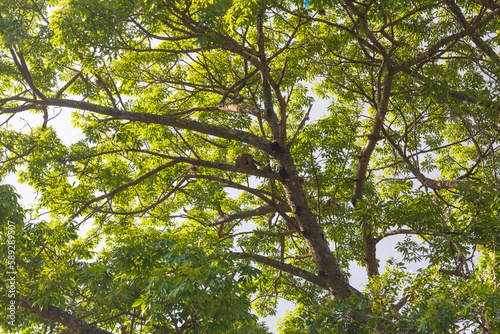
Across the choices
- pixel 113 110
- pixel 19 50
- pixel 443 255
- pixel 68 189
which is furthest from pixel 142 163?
pixel 443 255

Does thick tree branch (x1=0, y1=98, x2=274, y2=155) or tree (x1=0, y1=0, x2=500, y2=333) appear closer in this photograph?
tree (x1=0, y1=0, x2=500, y2=333)

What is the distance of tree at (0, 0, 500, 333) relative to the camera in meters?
3.97

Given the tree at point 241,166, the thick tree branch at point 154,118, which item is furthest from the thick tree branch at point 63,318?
the thick tree branch at point 154,118

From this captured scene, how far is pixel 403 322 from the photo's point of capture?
3.35 meters

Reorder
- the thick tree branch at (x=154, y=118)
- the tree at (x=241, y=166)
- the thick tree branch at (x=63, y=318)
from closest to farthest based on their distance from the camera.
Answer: the tree at (x=241, y=166)
the thick tree branch at (x=154, y=118)
the thick tree branch at (x=63, y=318)

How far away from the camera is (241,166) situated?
19.0ft

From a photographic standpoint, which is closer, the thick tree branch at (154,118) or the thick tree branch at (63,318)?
the thick tree branch at (154,118)

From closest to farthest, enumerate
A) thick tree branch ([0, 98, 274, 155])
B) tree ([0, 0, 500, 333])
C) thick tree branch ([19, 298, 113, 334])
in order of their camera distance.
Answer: tree ([0, 0, 500, 333]), thick tree branch ([0, 98, 274, 155]), thick tree branch ([19, 298, 113, 334])

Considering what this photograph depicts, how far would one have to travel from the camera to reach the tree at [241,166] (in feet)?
13.0

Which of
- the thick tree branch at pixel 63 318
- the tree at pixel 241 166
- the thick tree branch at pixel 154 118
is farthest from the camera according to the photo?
the thick tree branch at pixel 63 318

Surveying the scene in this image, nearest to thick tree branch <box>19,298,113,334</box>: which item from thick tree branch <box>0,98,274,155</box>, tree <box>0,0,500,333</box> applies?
tree <box>0,0,500,333</box>

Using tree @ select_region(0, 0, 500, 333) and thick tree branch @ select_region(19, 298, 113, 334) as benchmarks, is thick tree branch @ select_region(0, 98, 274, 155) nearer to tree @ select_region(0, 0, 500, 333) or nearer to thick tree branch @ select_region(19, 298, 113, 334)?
tree @ select_region(0, 0, 500, 333)

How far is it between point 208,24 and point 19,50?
3040 millimetres

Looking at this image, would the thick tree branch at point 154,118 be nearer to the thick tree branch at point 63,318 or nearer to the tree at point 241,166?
the tree at point 241,166
